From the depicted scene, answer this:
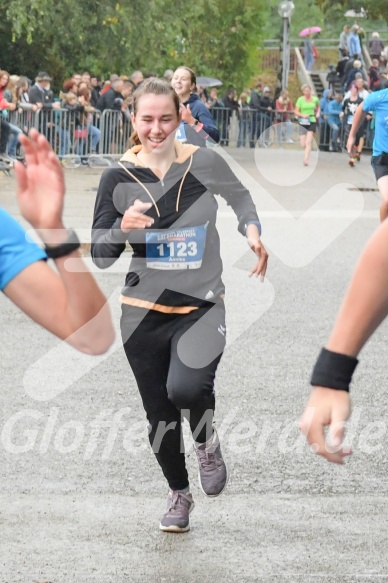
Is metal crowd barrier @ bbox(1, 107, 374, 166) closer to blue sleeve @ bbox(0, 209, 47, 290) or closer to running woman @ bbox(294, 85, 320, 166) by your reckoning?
running woman @ bbox(294, 85, 320, 166)

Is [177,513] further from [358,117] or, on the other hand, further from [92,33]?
[92,33]

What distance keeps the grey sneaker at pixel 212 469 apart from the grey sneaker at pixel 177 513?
11cm

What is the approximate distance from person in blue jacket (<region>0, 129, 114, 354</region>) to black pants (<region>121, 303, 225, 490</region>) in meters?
2.15

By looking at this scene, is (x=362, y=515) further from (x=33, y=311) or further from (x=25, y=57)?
(x=25, y=57)

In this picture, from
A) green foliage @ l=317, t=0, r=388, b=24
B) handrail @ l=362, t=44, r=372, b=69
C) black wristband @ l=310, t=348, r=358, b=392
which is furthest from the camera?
handrail @ l=362, t=44, r=372, b=69

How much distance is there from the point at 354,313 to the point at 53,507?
3274 mm

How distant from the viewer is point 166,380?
493cm

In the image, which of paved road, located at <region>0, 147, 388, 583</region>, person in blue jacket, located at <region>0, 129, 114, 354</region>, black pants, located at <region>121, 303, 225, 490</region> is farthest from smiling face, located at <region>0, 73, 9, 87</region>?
person in blue jacket, located at <region>0, 129, 114, 354</region>

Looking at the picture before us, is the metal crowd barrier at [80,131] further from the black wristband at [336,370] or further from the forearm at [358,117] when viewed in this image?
the black wristband at [336,370]

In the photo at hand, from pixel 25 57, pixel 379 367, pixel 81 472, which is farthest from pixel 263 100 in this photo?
pixel 81 472

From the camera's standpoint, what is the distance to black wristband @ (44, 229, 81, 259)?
2.57 meters

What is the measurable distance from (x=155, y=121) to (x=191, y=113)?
3.80 metres

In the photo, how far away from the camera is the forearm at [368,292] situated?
87.7 inches

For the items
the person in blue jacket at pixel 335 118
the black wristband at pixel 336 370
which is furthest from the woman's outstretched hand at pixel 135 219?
the person in blue jacket at pixel 335 118
